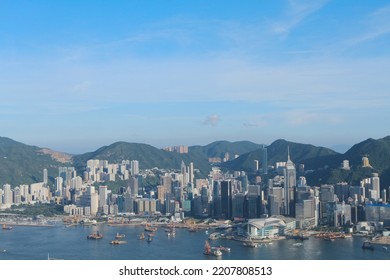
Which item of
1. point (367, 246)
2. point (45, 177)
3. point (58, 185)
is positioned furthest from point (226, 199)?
point (45, 177)

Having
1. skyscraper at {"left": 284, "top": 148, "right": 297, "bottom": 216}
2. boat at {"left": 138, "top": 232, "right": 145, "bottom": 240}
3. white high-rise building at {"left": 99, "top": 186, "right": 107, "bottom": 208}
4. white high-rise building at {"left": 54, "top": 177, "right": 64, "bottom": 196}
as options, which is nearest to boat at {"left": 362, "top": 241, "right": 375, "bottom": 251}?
skyscraper at {"left": 284, "top": 148, "right": 297, "bottom": 216}

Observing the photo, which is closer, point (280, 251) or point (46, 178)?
point (280, 251)

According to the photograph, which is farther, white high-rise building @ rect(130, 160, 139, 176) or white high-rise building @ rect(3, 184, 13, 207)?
white high-rise building @ rect(130, 160, 139, 176)

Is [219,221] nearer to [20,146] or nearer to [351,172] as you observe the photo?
[351,172]

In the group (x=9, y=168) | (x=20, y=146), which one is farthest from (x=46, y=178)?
(x=20, y=146)

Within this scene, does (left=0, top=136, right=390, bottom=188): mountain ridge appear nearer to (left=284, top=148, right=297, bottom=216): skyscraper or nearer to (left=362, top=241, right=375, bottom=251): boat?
(left=284, top=148, right=297, bottom=216): skyscraper

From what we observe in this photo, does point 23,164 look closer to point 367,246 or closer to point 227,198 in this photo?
point 227,198

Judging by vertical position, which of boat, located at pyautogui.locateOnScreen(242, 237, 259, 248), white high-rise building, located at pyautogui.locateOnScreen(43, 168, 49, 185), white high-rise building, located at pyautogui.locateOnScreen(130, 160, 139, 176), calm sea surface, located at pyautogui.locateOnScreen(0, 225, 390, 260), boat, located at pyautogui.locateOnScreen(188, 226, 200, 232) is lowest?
calm sea surface, located at pyautogui.locateOnScreen(0, 225, 390, 260)

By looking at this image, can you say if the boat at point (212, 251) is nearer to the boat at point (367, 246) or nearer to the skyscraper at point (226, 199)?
the boat at point (367, 246)
